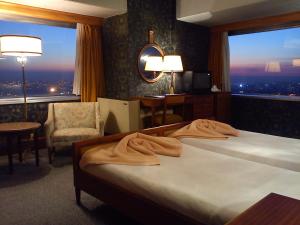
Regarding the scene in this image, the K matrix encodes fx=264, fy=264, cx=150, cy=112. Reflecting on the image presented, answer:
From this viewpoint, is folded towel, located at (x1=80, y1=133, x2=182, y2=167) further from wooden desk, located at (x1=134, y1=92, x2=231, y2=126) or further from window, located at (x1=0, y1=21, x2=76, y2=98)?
window, located at (x1=0, y1=21, x2=76, y2=98)

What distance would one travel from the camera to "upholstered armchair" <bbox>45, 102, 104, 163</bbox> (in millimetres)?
3420

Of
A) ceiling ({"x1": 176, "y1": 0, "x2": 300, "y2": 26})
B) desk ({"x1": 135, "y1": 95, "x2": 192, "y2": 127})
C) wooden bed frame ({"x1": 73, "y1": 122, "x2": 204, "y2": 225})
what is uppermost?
ceiling ({"x1": 176, "y1": 0, "x2": 300, "y2": 26})

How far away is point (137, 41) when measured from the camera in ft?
14.6

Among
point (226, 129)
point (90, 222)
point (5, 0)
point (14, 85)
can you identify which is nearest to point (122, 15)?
point (5, 0)

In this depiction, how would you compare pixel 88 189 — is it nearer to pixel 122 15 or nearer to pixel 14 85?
pixel 14 85

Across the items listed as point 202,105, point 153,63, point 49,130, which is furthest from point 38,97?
point 202,105

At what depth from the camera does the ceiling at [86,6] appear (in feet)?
12.0

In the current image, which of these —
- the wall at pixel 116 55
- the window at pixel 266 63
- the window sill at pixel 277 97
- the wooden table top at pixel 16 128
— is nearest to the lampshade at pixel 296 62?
the window at pixel 266 63

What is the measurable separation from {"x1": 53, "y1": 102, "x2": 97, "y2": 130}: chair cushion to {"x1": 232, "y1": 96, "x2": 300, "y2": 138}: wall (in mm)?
2933

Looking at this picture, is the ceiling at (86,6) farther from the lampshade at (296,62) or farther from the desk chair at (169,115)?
the lampshade at (296,62)

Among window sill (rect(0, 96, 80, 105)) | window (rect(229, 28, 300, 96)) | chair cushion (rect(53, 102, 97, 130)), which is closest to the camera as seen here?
chair cushion (rect(53, 102, 97, 130))

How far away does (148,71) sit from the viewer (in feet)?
15.4

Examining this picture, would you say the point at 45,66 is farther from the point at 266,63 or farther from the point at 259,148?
the point at 266,63

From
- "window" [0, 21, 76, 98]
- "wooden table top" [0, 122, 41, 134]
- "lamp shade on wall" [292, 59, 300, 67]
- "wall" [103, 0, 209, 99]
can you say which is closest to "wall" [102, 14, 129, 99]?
"wall" [103, 0, 209, 99]
